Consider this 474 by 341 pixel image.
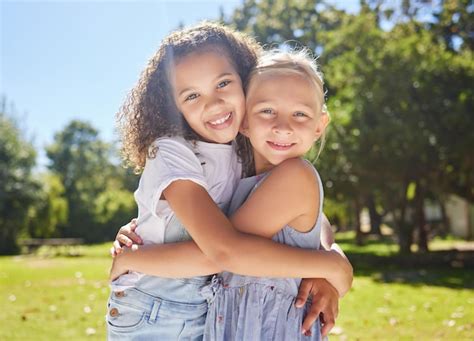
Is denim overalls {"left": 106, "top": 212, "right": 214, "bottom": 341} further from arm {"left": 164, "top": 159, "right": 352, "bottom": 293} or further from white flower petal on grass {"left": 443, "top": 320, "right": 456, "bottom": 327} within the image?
white flower petal on grass {"left": 443, "top": 320, "right": 456, "bottom": 327}

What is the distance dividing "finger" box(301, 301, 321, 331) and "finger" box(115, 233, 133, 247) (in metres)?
0.73

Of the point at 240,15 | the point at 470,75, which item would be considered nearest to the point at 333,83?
the point at 470,75

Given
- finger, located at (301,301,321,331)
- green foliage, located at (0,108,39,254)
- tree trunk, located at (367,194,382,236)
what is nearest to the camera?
finger, located at (301,301,321,331)

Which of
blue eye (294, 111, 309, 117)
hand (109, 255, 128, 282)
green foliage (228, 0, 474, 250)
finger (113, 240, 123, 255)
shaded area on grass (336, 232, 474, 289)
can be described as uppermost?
green foliage (228, 0, 474, 250)

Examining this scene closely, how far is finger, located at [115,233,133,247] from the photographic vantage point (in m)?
2.23

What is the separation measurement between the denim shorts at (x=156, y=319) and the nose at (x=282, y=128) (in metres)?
0.72

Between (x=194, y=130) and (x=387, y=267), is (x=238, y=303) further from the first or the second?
(x=387, y=267)

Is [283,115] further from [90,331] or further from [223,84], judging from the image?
[90,331]

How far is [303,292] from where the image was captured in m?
2.06

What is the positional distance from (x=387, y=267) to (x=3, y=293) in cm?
1021

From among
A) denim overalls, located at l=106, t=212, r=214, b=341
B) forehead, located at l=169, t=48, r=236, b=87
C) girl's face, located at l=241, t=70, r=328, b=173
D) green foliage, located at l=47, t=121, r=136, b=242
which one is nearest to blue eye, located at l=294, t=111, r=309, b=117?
girl's face, located at l=241, t=70, r=328, b=173

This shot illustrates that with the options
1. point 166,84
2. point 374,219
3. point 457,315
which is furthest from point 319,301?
point 374,219

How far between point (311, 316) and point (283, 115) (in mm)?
742

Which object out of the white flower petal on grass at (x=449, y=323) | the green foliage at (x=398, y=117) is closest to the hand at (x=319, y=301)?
the white flower petal on grass at (x=449, y=323)
